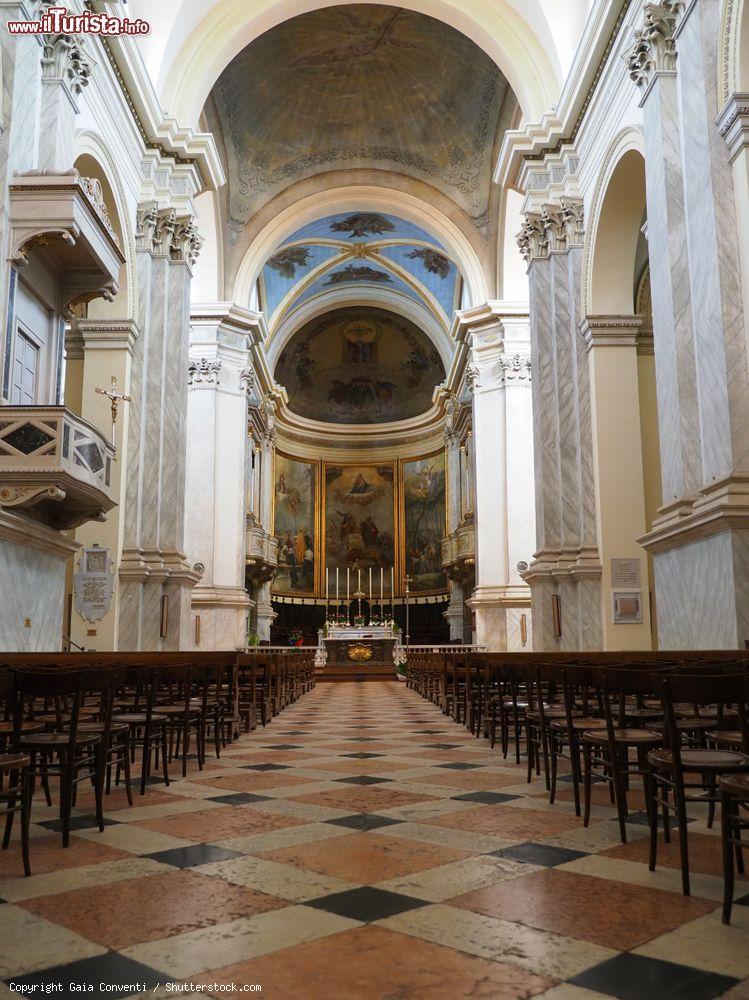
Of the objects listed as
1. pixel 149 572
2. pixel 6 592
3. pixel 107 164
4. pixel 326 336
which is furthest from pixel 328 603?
pixel 6 592

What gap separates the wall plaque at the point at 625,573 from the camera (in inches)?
510

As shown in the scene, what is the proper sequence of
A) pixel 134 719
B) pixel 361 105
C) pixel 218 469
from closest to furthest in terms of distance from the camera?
pixel 134 719, pixel 218 469, pixel 361 105

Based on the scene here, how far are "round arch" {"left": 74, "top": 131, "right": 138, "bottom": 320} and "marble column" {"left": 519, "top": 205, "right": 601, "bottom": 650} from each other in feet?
22.1

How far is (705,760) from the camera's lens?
3.09 meters

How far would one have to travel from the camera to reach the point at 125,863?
10.6ft

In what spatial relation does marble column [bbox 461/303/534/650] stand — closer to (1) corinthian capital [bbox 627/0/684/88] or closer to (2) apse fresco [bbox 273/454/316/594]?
(2) apse fresco [bbox 273/454/316/594]

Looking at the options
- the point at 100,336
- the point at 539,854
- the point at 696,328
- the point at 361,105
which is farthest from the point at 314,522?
the point at 539,854

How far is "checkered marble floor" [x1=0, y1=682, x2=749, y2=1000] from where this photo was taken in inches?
82.7

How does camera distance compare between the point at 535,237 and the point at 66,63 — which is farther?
the point at 535,237

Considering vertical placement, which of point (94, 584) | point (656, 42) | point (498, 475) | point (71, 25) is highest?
point (71, 25)

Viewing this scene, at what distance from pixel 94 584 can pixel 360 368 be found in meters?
22.6

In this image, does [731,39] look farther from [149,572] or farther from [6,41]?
[149,572]

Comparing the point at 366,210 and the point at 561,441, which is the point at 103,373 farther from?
the point at 366,210

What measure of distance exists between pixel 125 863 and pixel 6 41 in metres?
8.72
